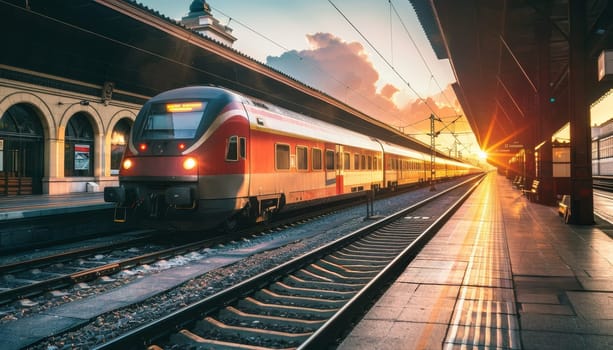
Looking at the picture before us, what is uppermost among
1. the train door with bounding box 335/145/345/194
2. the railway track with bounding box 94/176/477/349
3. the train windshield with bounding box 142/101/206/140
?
the train windshield with bounding box 142/101/206/140

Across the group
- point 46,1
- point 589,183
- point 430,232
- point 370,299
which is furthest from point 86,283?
point 589,183

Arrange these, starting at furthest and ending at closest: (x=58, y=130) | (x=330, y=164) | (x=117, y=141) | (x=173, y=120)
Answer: (x=117, y=141) → (x=58, y=130) → (x=330, y=164) → (x=173, y=120)

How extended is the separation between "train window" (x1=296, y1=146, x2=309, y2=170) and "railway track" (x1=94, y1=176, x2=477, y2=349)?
503cm

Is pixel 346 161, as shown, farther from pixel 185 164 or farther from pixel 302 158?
pixel 185 164

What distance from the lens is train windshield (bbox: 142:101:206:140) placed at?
939cm

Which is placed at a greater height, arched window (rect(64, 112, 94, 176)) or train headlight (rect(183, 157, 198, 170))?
arched window (rect(64, 112, 94, 176))

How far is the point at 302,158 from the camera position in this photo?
44.4 ft

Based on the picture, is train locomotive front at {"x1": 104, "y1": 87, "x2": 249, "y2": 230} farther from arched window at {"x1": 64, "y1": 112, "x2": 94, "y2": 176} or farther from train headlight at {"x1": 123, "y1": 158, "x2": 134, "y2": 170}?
arched window at {"x1": 64, "y1": 112, "x2": 94, "y2": 176}

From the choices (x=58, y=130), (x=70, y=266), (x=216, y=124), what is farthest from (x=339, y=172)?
(x=58, y=130)

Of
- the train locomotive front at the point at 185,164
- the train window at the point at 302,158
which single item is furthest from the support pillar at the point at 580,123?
the train locomotive front at the point at 185,164

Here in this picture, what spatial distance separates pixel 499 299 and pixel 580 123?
833 centimetres

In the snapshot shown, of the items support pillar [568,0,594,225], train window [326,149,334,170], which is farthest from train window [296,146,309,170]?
support pillar [568,0,594,225]

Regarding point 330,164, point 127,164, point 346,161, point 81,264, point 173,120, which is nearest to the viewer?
point 81,264

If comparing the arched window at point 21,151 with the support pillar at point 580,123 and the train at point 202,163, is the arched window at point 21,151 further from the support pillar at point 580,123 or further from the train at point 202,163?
the support pillar at point 580,123
